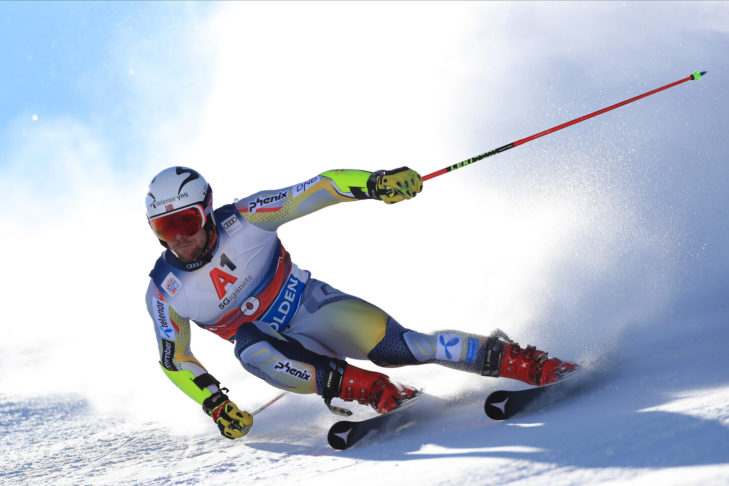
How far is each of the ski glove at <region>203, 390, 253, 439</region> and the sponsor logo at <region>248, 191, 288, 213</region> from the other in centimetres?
122

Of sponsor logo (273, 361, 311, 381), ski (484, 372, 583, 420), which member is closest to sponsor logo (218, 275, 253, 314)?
sponsor logo (273, 361, 311, 381)

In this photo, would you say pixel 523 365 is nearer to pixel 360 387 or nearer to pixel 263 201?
pixel 360 387

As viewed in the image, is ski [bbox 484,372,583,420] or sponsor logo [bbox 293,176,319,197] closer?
ski [bbox 484,372,583,420]

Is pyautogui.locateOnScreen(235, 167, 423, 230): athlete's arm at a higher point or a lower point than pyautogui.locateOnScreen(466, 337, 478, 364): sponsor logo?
higher

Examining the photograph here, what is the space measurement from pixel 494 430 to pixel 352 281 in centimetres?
583

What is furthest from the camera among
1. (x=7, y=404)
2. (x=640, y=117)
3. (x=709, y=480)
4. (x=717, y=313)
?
(x=7, y=404)

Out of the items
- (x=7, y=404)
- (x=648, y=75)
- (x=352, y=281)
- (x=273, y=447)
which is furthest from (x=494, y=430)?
(x=648, y=75)

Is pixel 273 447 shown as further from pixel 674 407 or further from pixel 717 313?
pixel 717 313

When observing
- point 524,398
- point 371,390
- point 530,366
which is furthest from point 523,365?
point 371,390

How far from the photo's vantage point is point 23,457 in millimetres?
5895

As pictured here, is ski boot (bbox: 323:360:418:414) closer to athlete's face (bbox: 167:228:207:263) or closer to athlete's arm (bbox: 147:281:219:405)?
athlete's arm (bbox: 147:281:219:405)

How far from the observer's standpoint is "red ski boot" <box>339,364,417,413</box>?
4406 millimetres

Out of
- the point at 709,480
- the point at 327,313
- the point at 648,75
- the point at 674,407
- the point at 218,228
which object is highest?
the point at 648,75

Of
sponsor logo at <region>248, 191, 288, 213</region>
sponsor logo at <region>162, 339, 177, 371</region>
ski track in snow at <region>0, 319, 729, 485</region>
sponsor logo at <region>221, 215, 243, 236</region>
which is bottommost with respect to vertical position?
ski track in snow at <region>0, 319, 729, 485</region>
